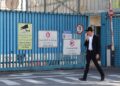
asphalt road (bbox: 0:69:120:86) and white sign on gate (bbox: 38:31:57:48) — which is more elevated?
white sign on gate (bbox: 38:31:57:48)

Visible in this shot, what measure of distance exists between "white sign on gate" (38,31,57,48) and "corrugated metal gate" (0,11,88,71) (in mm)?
145

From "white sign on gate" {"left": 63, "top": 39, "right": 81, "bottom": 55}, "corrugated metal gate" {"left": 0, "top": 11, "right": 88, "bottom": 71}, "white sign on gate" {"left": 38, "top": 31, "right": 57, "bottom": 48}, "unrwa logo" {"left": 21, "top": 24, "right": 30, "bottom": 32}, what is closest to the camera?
"corrugated metal gate" {"left": 0, "top": 11, "right": 88, "bottom": 71}

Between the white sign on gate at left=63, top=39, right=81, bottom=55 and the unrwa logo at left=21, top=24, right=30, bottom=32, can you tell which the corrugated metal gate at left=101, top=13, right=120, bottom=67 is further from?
the unrwa logo at left=21, top=24, right=30, bottom=32

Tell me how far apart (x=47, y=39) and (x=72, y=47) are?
1409 mm

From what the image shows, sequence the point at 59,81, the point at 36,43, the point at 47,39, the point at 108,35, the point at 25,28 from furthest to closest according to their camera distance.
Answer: the point at 108,35, the point at 47,39, the point at 36,43, the point at 25,28, the point at 59,81

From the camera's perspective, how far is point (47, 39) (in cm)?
1970

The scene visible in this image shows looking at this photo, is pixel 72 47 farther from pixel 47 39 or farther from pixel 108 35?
pixel 108 35

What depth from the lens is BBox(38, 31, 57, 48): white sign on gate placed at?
19484 millimetres

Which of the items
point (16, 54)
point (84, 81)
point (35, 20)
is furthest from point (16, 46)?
point (84, 81)

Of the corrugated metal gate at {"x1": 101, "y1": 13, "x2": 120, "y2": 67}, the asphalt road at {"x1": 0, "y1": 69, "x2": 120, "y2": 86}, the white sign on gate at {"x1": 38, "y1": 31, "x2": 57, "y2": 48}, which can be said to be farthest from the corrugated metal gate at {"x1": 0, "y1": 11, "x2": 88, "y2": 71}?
the asphalt road at {"x1": 0, "y1": 69, "x2": 120, "y2": 86}

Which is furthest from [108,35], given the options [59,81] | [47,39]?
[59,81]

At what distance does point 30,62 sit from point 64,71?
158cm

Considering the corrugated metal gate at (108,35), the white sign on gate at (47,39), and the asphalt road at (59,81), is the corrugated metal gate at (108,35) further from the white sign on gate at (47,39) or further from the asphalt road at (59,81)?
the asphalt road at (59,81)

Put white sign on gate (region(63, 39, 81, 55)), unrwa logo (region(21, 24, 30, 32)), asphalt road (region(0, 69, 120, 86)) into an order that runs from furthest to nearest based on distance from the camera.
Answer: white sign on gate (region(63, 39, 81, 55)), unrwa logo (region(21, 24, 30, 32)), asphalt road (region(0, 69, 120, 86))
